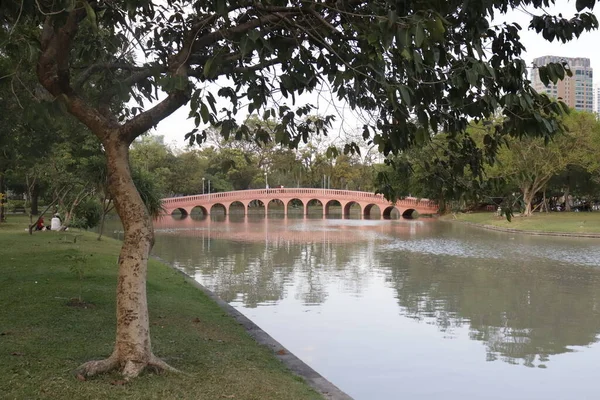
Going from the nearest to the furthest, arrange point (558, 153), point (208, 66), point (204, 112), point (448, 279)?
point (204, 112)
point (208, 66)
point (448, 279)
point (558, 153)

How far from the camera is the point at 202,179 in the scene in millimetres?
55250

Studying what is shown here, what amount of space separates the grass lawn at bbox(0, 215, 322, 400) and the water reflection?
2.71 meters

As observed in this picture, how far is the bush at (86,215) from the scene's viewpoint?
2078 centimetres

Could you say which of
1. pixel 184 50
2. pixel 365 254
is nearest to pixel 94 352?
pixel 184 50

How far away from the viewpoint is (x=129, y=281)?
14.2 ft

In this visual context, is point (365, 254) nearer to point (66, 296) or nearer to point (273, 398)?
point (66, 296)

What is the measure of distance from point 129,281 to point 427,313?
6.10 m

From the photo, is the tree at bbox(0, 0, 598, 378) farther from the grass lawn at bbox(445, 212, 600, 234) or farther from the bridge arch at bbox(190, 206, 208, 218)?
the bridge arch at bbox(190, 206, 208, 218)

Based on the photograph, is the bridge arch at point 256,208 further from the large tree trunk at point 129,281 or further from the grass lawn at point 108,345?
the large tree trunk at point 129,281

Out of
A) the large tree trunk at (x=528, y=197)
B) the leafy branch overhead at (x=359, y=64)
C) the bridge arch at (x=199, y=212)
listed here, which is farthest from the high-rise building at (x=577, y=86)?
the bridge arch at (x=199, y=212)

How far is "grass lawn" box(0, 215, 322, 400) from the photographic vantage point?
4.03 meters

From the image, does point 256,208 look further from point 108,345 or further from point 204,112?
point 204,112

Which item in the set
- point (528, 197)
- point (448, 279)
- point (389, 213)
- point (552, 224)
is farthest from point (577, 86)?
point (389, 213)

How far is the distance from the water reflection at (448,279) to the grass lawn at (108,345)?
2712mm
